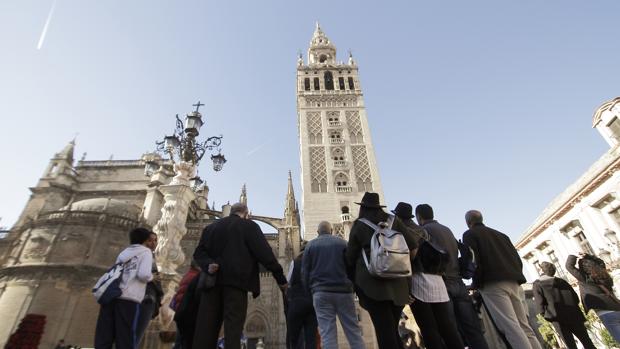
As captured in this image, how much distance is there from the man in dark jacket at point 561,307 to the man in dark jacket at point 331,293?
325cm

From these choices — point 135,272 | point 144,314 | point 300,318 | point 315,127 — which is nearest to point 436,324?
point 300,318

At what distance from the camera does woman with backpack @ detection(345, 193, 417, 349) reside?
277 cm

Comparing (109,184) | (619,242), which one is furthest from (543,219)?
(109,184)

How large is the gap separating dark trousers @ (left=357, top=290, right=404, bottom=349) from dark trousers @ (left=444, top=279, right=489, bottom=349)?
1376 millimetres

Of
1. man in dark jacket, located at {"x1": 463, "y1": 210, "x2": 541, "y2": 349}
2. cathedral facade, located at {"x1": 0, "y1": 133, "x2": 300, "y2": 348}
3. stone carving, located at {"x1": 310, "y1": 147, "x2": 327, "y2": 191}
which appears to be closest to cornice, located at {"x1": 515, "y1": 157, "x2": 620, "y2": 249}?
man in dark jacket, located at {"x1": 463, "y1": 210, "x2": 541, "y2": 349}

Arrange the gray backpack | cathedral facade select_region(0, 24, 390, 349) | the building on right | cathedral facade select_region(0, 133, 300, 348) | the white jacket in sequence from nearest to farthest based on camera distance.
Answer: the gray backpack < the white jacket < the building on right < cathedral facade select_region(0, 133, 300, 348) < cathedral facade select_region(0, 24, 390, 349)

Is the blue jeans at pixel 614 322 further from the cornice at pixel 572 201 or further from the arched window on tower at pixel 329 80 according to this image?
the arched window on tower at pixel 329 80

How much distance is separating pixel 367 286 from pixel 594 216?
61.4 ft

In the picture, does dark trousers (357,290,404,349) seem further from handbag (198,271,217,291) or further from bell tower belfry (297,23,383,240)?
bell tower belfry (297,23,383,240)

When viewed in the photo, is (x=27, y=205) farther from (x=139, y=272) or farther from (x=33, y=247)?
(x=139, y=272)

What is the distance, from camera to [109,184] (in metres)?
27.6

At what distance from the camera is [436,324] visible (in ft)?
9.96

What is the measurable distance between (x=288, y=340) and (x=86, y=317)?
1656cm

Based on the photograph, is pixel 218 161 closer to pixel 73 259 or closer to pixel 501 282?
pixel 501 282
